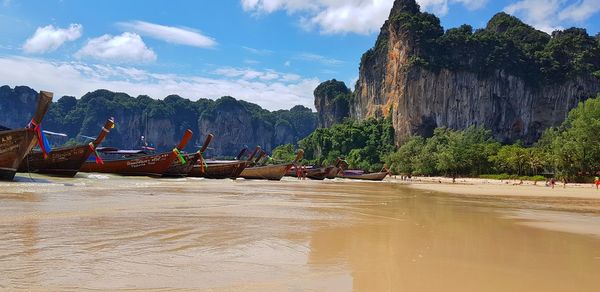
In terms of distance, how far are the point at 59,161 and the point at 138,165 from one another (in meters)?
7.08

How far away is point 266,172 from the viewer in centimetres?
4731

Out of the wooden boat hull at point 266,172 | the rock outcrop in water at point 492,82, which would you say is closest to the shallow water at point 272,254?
the wooden boat hull at point 266,172

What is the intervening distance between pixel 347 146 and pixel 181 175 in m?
87.5

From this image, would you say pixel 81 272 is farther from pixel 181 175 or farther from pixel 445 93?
pixel 445 93

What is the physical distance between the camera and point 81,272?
4.26 metres

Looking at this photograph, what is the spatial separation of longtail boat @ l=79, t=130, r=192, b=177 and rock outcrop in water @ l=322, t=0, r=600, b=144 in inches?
3209

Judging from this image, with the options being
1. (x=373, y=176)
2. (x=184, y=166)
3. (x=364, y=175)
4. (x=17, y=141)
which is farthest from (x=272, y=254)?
(x=364, y=175)

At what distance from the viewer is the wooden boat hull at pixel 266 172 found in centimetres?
4659

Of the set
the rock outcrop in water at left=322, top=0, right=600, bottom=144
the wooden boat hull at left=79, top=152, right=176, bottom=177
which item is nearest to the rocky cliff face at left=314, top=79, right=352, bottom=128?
the rock outcrop in water at left=322, top=0, right=600, bottom=144

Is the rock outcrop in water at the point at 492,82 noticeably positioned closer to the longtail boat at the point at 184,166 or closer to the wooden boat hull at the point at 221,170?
the wooden boat hull at the point at 221,170

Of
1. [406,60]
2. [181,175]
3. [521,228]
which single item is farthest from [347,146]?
[521,228]

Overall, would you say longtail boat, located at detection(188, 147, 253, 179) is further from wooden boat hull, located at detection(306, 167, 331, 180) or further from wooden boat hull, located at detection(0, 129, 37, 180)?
wooden boat hull, located at detection(306, 167, 331, 180)

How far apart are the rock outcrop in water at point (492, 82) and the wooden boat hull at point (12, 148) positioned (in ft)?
310

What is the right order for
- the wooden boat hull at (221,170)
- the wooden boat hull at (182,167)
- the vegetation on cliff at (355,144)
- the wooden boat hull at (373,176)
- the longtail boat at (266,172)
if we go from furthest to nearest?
the vegetation on cliff at (355,144) → the wooden boat hull at (373,176) → the longtail boat at (266,172) → the wooden boat hull at (221,170) → the wooden boat hull at (182,167)
